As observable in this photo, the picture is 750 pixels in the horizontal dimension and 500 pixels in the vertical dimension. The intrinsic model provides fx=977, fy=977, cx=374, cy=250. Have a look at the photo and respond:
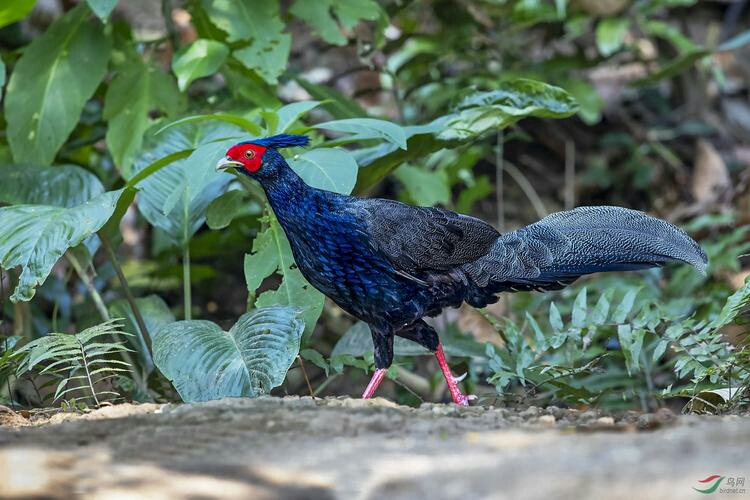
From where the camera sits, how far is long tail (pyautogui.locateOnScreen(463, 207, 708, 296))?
434 cm

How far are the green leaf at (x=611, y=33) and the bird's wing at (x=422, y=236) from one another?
11.7 ft

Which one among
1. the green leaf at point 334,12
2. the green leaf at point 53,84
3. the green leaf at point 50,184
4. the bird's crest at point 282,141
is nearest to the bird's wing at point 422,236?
the bird's crest at point 282,141

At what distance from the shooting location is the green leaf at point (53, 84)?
5.49 metres

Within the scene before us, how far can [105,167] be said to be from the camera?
23.4 ft

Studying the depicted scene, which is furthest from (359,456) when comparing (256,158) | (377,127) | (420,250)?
(377,127)

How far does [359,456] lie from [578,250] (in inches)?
87.6

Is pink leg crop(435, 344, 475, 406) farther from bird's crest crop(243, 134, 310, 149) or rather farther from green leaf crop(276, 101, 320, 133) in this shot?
green leaf crop(276, 101, 320, 133)

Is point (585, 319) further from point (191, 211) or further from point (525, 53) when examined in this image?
point (525, 53)

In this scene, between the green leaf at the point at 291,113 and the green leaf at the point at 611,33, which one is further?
the green leaf at the point at 611,33

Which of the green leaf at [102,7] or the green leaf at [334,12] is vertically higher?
the green leaf at [102,7]

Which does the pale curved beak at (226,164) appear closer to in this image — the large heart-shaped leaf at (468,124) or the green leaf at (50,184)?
the large heart-shaped leaf at (468,124)

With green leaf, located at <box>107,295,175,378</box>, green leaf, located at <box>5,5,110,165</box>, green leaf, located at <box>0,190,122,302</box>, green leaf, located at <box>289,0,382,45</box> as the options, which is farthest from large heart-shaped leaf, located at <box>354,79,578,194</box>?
green leaf, located at <box>5,5,110,165</box>

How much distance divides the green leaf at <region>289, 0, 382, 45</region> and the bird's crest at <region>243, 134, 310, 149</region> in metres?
1.44

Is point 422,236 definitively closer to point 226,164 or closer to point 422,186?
point 226,164
